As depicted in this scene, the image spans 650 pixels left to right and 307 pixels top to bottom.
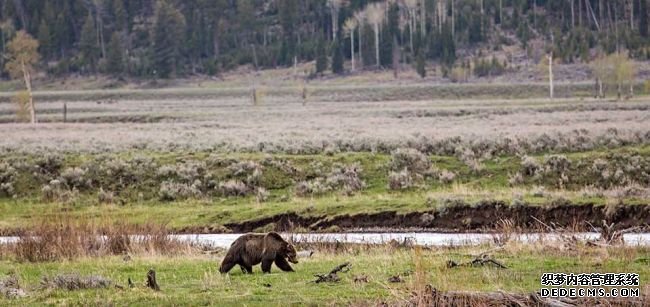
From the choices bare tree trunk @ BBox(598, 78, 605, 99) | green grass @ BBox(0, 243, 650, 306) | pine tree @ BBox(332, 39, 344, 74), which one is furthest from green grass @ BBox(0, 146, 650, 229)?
pine tree @ BBox(332, 39, 344, 74)

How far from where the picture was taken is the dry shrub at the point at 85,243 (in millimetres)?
17656

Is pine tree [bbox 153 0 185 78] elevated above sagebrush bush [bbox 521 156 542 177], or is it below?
above

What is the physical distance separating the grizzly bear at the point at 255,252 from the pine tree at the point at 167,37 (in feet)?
404

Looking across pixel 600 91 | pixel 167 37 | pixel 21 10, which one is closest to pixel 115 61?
pixel 167 37

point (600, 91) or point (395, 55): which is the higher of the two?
point (395, 55)

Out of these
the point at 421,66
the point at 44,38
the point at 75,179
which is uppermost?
the point at 44,38

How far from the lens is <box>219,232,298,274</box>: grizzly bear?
1430 centimetres

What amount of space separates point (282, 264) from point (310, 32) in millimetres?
133786

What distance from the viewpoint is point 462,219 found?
2708 centimetres

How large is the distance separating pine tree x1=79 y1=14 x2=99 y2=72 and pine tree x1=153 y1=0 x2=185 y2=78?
29.3ft

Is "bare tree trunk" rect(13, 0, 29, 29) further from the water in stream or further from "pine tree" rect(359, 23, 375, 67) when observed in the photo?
the water in stream

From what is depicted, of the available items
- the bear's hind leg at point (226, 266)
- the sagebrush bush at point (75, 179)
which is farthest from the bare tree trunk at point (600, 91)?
the bear's hind leg at point (226, 266)

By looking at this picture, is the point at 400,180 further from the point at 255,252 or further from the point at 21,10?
the point at 21,10

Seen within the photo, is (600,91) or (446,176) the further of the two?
(600,91)
